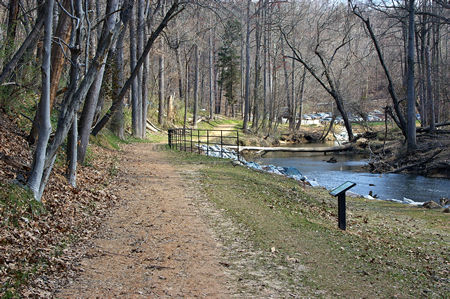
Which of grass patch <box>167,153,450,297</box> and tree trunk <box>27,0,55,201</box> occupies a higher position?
tree trunk <box>27,0,55,201</box>

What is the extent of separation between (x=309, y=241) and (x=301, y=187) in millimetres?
7837

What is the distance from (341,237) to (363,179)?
12956 millimetres

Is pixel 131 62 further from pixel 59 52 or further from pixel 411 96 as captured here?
pixel 411 96

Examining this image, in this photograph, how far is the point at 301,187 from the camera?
15344mm

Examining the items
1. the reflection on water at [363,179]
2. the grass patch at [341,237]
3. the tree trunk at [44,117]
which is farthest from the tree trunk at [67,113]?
the reflection on water at [363,179]

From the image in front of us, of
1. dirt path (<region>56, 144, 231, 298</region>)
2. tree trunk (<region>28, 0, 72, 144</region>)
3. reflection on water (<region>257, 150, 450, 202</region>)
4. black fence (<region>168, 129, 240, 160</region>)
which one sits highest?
tree trunk (<region>28, 0, 72, 144</region>)

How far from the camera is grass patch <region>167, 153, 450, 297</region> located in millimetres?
5902

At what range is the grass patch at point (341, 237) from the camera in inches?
232

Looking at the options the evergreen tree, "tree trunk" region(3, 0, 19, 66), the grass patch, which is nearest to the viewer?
the grass patch

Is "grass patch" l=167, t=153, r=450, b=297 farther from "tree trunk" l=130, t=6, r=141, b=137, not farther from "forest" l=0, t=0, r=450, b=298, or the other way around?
"tree trunk" l=130, t=6, r=141, b=137

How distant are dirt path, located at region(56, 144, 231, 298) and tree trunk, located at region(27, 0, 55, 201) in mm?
1373

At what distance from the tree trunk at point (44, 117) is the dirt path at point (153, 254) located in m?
1.37

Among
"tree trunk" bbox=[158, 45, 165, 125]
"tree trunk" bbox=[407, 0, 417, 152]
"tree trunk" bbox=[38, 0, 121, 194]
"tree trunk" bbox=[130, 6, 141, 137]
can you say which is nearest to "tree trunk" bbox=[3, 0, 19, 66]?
"tree trunk" bbox=[38, 0, 121, 194]

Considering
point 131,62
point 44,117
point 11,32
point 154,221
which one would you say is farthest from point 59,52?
point 131,62
